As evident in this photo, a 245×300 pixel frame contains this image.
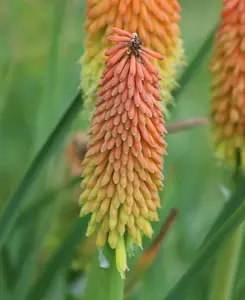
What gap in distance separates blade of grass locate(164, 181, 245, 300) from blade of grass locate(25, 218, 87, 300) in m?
0.30

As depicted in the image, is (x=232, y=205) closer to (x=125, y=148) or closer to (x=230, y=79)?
(x=230, y=79)

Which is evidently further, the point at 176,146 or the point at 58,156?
the point at 176,146

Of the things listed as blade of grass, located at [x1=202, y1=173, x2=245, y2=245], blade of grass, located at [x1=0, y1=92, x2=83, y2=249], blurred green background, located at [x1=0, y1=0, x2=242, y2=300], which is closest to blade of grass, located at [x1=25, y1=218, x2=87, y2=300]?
blurred green background, located at [x1=0, y1=0, x2=242, y2=300]

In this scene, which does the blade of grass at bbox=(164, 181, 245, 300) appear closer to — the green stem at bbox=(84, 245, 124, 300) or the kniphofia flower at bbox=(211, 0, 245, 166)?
the green stem at bbox=(84, 245, 124, 300)

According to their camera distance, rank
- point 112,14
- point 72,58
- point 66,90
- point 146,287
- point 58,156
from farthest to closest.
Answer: point 72,58, point 66,90, point 58,156, point 146,287, point 112,14

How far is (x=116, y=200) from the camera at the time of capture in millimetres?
1167

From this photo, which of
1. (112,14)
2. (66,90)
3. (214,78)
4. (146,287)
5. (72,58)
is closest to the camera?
(112,14)

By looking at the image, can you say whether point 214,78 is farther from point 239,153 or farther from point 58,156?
point 58,156

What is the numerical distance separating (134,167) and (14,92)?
2.01m

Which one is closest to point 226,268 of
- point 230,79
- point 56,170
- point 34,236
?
point 230,79

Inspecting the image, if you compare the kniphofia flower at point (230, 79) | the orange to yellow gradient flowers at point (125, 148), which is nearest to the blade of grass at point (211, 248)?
the orange to yellow gradient flowers at point (125, 148)

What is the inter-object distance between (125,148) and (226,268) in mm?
545

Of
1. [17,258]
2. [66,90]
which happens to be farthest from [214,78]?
[66,90]

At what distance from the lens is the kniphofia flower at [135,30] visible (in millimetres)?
1328
